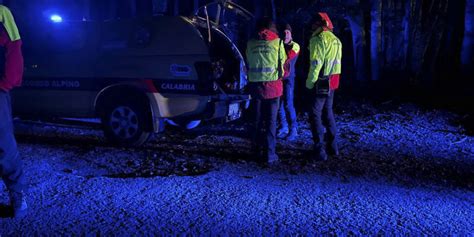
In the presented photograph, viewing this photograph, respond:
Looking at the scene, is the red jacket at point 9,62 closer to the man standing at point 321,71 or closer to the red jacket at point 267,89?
the red jacket at point 267,89

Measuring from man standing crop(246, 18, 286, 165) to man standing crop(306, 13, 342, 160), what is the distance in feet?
1.37

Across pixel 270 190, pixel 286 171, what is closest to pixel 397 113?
pixel 286 171

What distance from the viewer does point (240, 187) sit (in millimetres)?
4094

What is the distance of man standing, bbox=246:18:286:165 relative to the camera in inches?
188

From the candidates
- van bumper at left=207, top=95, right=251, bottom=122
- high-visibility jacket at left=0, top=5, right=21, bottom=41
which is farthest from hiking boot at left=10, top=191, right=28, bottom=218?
van bumper at left=207, top=95, right=251, bottom=122

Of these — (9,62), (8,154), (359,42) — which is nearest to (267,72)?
(9,62)

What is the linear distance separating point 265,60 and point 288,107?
185 cm

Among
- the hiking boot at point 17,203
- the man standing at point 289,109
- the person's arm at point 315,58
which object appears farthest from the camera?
the man standing at point 289,109

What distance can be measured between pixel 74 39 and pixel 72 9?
887 cm

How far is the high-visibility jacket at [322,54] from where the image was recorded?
4773 mm

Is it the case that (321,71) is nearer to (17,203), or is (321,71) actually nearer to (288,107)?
(288,107)

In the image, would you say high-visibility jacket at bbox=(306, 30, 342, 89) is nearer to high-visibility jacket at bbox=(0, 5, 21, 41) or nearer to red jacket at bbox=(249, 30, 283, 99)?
red jacket at bbox=(249, 30, 283, 99)

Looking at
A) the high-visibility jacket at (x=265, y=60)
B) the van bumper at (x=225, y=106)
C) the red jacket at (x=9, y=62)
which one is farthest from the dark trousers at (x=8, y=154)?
the high-visibility jacket at (x=265, y=60)

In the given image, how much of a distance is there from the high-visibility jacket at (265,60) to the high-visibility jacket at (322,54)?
15.2 inches
